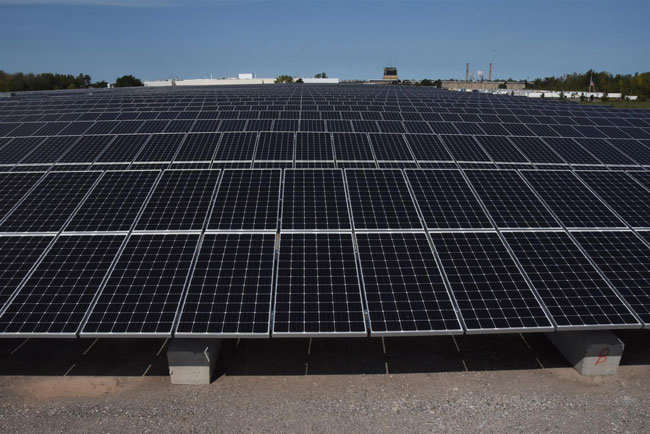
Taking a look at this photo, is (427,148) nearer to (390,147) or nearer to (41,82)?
(390,147)

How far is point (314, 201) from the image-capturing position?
492 inches

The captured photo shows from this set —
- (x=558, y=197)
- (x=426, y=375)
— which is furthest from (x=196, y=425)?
(x=558, y=197)

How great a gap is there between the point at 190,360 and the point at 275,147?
10.6 meters

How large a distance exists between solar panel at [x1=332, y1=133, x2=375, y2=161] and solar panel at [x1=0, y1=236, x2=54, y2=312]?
11.3 m

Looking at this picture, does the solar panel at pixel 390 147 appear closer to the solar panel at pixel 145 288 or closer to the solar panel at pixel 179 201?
the solar panel at pixel 179 201

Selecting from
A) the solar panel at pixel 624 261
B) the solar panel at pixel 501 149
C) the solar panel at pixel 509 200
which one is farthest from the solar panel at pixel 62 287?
the solar panel at pixel 501 149

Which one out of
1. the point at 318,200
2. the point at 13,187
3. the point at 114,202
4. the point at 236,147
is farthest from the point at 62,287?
the point at 236,147

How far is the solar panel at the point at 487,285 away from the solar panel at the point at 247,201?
517 centimetres

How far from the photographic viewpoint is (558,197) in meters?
13.4

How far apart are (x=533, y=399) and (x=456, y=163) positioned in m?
10.2

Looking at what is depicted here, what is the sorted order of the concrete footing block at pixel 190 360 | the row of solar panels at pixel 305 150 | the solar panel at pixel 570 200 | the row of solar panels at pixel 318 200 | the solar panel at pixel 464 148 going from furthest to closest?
1. the solar panel at pixel 464 148
2. the row of solar panels at pixel 305 150
3. the solar panel at pixel 570 200
4. the row of solar panels at pixel 318 200
5. the concrete footing block at pixel 190 360

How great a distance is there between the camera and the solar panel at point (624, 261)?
987 cm

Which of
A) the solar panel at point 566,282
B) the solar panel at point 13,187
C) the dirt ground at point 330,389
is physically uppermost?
the solar panel at point 13,187

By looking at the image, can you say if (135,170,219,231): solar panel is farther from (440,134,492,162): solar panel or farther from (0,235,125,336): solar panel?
(440,134,492,162): solar panel
